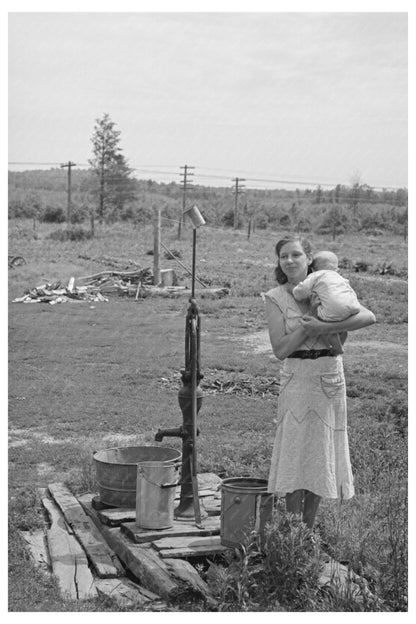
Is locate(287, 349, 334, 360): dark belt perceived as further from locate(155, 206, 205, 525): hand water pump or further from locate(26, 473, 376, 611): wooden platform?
locate(26, 473, 376, 611): wooden platform

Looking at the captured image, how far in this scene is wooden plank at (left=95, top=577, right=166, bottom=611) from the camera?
388 cm

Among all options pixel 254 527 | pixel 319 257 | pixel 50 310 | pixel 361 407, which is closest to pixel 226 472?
pixel 254 527

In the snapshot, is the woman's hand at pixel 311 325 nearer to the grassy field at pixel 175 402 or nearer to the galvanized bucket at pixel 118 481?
the grassy field at pixel 175 402

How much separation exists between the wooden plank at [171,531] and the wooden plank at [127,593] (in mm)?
277

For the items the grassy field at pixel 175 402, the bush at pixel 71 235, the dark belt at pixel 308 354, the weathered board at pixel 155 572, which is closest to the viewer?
the weathered board at pixel 155 572

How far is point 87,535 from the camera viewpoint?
15.8 feet

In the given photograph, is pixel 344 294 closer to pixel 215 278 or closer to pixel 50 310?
pixel 50 310

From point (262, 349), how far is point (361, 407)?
384cm

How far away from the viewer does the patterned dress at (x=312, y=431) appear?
407 centimetres

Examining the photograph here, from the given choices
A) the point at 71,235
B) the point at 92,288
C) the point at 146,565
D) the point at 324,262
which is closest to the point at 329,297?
the point at 324,262

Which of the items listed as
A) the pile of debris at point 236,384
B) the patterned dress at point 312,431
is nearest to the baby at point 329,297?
the patterned dress at point 312,431

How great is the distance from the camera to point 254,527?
4.20 meters

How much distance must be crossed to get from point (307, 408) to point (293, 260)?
750 mm

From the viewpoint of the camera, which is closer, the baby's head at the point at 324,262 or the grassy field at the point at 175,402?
the baby's head at the point at 324,262
